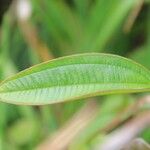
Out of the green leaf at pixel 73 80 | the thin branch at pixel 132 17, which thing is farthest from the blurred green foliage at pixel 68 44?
the green leaf at pixel 73 80

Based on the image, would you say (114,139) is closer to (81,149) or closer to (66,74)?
(81,149)

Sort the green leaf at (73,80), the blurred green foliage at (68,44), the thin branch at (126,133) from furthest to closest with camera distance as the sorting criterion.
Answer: the blurred green foliage at (68,44) → the thin branch at (126,133) → the green leaf at (73,80)

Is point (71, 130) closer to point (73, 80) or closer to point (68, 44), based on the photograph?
point (68, 44)

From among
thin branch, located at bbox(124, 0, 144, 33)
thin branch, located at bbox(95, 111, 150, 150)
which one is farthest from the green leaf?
thin branch, located at bbox(124, 0, 144, 33)

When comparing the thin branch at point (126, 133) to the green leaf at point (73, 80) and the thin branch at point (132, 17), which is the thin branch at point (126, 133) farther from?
the green leaf at point (73, 80)

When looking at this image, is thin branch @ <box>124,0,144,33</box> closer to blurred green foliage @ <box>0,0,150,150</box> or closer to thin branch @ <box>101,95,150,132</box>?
blurred green foliage @ <box>0,0,150,150</box>

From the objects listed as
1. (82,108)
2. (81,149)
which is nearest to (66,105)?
(82,108)
